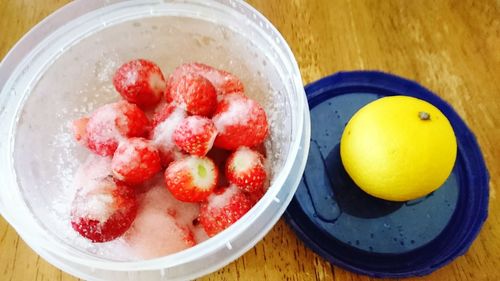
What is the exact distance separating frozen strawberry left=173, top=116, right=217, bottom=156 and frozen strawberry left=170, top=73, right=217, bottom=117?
22 mm

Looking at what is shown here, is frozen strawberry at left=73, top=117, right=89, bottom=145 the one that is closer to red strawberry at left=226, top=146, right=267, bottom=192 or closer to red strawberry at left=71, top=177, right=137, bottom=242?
red strawberry at left=71, top=177, right=137, bottom=242

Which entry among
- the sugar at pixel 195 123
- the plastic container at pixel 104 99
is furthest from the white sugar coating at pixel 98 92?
the sugar at pixel 195 123

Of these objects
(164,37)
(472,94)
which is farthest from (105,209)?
(472,94)

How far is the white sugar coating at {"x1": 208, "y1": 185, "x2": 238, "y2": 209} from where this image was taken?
609 millimetres

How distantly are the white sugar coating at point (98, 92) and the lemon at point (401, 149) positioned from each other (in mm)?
99

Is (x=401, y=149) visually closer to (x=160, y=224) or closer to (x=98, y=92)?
(x=160, y=224)

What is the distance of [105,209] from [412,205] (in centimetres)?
41

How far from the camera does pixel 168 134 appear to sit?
65 centimetres

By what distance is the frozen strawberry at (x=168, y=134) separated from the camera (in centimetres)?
65

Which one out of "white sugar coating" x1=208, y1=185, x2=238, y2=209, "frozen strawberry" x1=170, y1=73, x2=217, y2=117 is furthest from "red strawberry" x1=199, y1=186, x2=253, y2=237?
"frozen strawberry" x1=170, y1=73, x2=217, y2=117

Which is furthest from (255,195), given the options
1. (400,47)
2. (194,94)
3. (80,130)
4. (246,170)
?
(400,47)

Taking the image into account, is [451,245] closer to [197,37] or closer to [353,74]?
[353,74]

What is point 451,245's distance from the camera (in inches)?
26.2

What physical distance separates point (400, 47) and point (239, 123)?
356 mm
